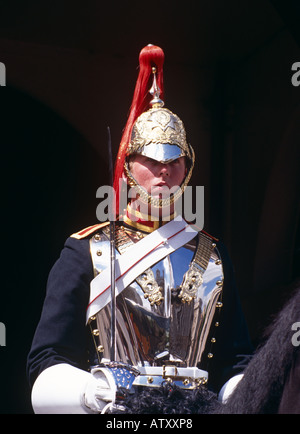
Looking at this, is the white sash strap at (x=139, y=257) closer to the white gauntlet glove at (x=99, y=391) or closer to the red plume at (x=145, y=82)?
the red plume at (x=145, y=82)

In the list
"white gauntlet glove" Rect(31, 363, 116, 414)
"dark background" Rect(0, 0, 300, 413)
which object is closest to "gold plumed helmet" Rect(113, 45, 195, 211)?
"white gauntlet glove" Rect(31, 363, 116, 414)

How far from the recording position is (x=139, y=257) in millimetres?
2355

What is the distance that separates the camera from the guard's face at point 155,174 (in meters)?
2.34

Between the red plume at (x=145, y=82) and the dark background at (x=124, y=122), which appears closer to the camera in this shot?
the red plume at (x=145, y=82)

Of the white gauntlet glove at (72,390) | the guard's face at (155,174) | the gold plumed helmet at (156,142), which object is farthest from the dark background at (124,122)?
the white gauntlet glove at (72,390)

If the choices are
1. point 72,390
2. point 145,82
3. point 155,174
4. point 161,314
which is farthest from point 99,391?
point 145,82

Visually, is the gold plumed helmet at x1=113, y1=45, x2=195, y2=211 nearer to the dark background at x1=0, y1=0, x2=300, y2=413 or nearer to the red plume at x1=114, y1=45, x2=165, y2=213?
the red plume at x1=114, y1=45, x2=165, y2=213

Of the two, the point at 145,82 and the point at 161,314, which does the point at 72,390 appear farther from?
the point at 145,82

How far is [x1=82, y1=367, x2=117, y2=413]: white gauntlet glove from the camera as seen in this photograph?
188 centimetres

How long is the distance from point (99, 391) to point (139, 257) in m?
0.57

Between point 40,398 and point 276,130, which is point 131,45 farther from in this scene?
point 40,398

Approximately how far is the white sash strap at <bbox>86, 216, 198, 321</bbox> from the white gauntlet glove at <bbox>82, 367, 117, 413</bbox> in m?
0.34

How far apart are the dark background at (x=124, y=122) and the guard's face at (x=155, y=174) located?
1.78 m
